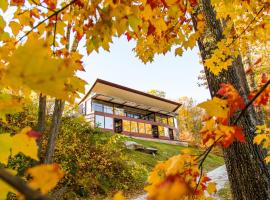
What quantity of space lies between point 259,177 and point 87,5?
10.00ft

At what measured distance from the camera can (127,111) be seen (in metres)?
26.6

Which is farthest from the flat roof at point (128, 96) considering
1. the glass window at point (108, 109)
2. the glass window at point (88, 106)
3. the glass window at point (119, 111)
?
the glass window at point (108, 109)

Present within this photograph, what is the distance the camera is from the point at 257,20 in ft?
12.8

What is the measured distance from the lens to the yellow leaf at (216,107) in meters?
1.50

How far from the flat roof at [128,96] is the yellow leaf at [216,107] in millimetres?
21091

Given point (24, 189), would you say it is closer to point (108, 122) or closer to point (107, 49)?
point (107, 49)

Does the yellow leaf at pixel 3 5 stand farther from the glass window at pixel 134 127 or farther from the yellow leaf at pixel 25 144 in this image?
the glass window at pixel 134 127

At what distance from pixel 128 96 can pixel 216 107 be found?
79.2ft

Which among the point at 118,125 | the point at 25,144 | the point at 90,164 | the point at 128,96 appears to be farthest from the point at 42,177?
the point at 128,96

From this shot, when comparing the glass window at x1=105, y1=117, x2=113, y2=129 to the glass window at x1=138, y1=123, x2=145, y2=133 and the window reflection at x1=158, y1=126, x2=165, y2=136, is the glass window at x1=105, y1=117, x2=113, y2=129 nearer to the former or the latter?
the glass window at x1=138, y1=123, x2=145, y2=133

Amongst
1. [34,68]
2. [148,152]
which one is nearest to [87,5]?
[34,68]

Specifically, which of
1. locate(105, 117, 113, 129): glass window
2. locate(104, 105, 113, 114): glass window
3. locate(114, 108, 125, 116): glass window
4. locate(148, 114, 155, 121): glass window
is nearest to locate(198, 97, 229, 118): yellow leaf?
locate(105, 117, 113, 129): glass window

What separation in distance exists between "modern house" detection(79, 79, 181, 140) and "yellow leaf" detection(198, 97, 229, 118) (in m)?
19.5

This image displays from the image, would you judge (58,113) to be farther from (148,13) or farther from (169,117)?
(169,117)
